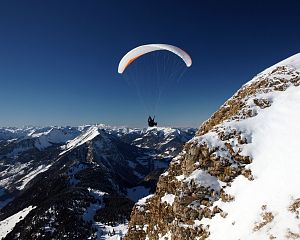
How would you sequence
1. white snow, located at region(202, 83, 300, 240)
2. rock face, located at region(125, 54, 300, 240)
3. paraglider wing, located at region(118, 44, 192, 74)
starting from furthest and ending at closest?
paraglider wing, located at region(118, 44, 192, 74) → rock face, located at region(125, 54, 300, 240) → white snow, located at region(202, 83, 300, 240)

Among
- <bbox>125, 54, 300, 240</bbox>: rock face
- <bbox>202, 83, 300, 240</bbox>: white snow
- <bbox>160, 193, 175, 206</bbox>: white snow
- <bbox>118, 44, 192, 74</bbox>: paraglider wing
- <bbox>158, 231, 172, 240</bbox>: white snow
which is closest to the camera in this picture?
<bbox>202, 83, 300, 240</bbox>: white snow

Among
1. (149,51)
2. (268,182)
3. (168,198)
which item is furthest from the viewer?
(168,198)

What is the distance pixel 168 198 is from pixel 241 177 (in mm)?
13491

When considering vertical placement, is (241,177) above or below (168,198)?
above

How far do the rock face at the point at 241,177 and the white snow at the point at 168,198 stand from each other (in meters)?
0.21

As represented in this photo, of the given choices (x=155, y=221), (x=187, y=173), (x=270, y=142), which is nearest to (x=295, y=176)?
(x=270, y=142)

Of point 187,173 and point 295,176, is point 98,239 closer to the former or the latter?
point 187,173

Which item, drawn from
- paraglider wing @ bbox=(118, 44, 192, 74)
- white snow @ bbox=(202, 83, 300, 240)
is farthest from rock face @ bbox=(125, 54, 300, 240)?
paraglider wing @ bbox=(118, 44, 192, 74)

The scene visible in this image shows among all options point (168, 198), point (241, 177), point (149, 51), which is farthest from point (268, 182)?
point (149, 51)

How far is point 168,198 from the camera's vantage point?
159 ft

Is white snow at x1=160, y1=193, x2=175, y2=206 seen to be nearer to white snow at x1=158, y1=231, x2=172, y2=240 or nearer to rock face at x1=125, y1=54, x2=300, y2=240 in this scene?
rock face at x1=125, y1=54, x2=300, y2=240

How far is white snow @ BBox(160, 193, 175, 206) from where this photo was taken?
47306mm

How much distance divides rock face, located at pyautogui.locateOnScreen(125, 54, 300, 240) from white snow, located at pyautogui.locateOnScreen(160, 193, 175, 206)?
21 centimetres

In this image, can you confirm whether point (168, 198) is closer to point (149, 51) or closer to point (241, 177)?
point (241, 177)
